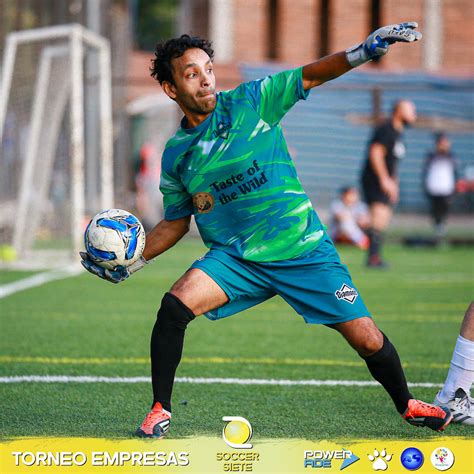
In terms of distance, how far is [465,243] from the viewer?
20000 millimetres

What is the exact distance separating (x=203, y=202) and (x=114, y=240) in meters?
0.48

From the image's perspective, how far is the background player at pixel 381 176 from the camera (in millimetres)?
14266

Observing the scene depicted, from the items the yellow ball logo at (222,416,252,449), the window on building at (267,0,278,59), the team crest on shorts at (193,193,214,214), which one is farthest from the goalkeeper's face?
the window on building at (267,0,278,59)

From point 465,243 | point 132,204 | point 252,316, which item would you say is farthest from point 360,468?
point 132,204

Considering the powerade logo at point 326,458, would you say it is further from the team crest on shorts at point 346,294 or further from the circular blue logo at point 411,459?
the team crest on shorts at point 346,294

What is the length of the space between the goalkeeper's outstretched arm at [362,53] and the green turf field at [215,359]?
173 centimetres

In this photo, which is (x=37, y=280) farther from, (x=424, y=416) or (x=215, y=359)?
(x=424, y=416)

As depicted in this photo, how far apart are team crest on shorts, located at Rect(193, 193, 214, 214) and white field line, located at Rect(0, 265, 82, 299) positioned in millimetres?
6408

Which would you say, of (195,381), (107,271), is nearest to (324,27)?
(195,381)

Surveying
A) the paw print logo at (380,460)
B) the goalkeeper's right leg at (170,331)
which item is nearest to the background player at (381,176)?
the goalkeeper's right leg at (170,331)

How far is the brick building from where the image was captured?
2964cm

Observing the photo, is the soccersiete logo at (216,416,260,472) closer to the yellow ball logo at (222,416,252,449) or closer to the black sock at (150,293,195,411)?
the yellow ball logo at (222,416,252,449)

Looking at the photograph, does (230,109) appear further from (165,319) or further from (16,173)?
(16,173)

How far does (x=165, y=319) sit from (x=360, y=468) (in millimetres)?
1323
